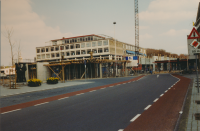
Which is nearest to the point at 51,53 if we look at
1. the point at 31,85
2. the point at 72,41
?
the point at 72,41

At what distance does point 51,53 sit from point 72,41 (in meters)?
11.6

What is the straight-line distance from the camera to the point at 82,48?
77438 mm

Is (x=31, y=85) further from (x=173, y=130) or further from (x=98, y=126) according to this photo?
(x=173, y=130)

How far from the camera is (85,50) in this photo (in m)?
76.6

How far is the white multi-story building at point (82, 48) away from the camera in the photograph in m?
71.4

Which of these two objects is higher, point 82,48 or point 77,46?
point 77,46

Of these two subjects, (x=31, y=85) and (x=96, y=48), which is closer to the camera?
(x=31, y=85)

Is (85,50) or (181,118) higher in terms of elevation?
(85,50)

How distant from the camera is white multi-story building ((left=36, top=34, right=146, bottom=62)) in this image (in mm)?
71419

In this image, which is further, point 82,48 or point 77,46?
→ point 77,46

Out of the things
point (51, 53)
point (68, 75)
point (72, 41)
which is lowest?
point (68, 75)

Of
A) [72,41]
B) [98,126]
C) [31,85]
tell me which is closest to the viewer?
[98,126]

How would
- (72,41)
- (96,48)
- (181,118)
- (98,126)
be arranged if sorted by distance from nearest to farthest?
(98,126), (181,118), (96,48), (72,41)

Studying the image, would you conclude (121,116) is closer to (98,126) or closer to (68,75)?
(98,126)
